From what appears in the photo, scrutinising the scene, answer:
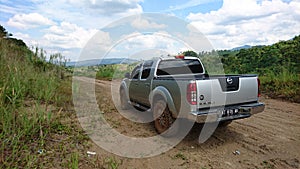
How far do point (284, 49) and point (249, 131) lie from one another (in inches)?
426

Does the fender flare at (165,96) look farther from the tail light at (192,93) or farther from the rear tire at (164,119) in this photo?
the tail light at (192,93)

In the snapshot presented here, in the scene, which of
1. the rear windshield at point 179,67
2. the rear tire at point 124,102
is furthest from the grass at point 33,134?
the rear windshield at point 179,67

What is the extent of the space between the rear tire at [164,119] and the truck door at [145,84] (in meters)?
0.67

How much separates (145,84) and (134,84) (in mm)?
844

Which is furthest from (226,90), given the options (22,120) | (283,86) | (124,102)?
(283,86)

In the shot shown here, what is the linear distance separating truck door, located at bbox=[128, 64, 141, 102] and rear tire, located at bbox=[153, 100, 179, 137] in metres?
1.49

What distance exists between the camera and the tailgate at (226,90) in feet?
12.5

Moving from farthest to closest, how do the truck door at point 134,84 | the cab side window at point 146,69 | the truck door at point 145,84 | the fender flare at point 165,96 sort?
the truck door at point 134,84 → the cab side window at point 146,69 → the truck door at point 145,84 → the fender flare at point 165,96

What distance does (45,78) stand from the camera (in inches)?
247

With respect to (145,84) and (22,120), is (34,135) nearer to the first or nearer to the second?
(22,120)

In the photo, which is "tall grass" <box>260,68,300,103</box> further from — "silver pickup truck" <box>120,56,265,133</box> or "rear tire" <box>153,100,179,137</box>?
"rear tire" <box>153,100,179,137</box>

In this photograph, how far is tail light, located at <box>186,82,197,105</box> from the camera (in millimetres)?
3740

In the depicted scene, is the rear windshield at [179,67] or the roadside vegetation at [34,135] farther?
the rear windshield at [179,67]

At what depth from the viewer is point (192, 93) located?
3750 millimetres
